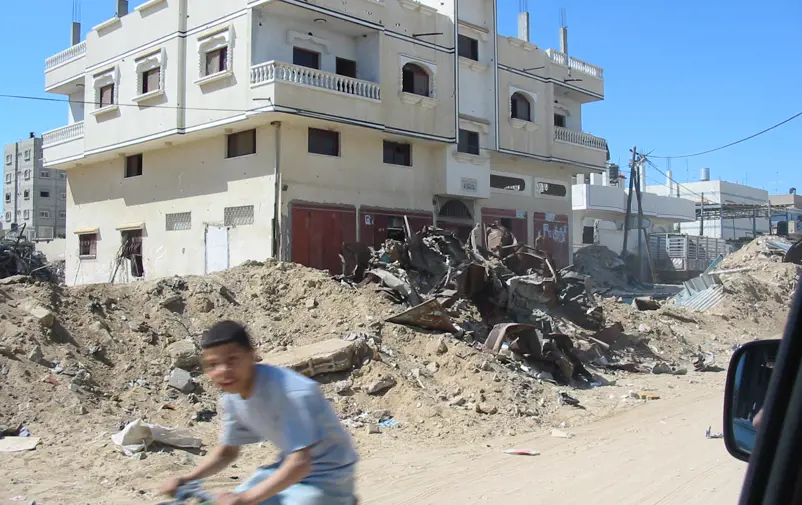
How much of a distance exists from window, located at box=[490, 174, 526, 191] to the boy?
25743 millimetres

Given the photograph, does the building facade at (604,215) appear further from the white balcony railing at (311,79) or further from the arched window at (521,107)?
the white balcony railing at (311,79)

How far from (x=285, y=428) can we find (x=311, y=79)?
18568 millimetres

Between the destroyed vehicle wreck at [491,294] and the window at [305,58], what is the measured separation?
7039mm

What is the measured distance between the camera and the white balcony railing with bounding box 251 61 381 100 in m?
19.9

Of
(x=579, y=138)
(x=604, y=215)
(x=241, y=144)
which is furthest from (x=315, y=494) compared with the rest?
(x=604, y=215)

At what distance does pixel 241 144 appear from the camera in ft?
73.3

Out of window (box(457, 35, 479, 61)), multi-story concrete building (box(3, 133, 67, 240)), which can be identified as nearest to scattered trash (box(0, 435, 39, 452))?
window (box(457, 35, 479, 61))

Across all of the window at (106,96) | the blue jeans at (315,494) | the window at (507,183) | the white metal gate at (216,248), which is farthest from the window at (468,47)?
the blue jeans at (315,494)

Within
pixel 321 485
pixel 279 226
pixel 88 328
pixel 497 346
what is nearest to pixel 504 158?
pixel 279 226

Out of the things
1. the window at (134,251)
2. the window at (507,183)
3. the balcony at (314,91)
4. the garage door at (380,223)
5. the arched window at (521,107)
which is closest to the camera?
the balcony at (314,91)

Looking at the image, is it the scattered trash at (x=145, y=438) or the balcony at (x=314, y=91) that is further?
the balcony at (x=314, y=91)

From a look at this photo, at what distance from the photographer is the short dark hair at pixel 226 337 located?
3244mm

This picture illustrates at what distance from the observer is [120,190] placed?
26828 mm

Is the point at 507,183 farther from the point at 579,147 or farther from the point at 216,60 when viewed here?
the point at 216,60
